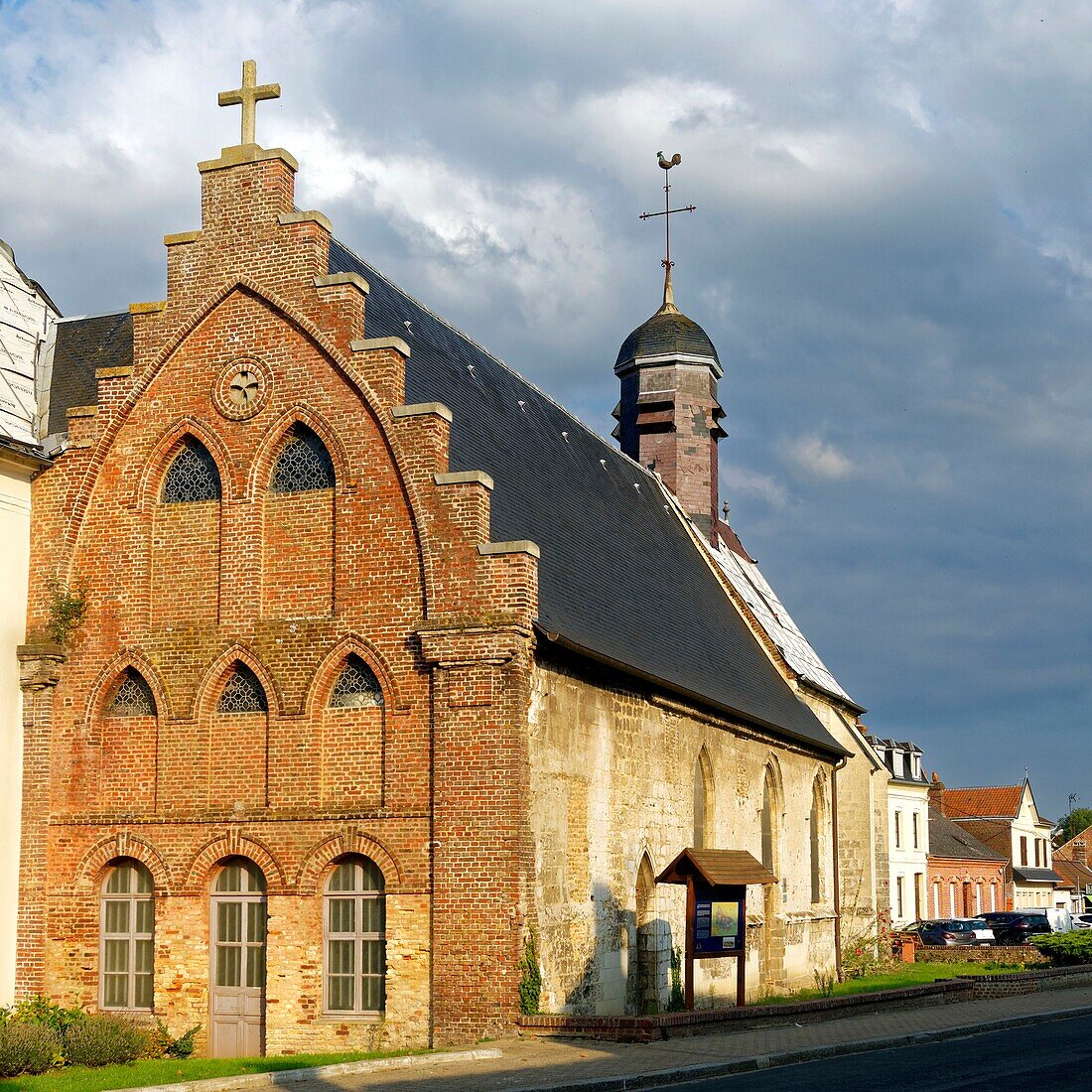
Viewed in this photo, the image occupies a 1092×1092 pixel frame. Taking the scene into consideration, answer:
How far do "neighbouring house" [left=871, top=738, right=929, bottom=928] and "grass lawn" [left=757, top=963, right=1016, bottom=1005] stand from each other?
71.7 feet

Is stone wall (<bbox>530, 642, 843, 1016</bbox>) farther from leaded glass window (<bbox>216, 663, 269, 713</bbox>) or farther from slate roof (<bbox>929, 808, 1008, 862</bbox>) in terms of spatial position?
slate roof (<bbox>929, 808, 1008, 862</bbox>)

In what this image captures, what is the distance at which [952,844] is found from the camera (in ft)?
245

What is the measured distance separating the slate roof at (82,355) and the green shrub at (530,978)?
414 inches

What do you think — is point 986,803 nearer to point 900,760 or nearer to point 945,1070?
point 900,760

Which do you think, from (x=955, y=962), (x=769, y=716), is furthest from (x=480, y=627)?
(x=955, y=962)

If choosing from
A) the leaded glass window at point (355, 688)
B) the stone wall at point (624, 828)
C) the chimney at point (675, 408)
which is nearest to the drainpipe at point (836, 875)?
the stone wall at point (624, 828)

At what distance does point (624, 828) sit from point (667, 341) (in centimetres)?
2162

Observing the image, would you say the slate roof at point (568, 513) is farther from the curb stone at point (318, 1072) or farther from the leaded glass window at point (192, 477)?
the curb stone at point (318, 1072)

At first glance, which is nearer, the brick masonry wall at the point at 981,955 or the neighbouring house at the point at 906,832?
the brick masonry wall at the point at 981,955

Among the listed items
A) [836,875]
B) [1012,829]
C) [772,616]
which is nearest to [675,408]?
[772,616]

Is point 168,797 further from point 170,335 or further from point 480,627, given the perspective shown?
point 170,335

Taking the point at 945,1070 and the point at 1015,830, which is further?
the point at 1015,830

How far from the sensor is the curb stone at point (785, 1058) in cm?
1468

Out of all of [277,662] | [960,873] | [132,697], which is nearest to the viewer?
[277,662]
